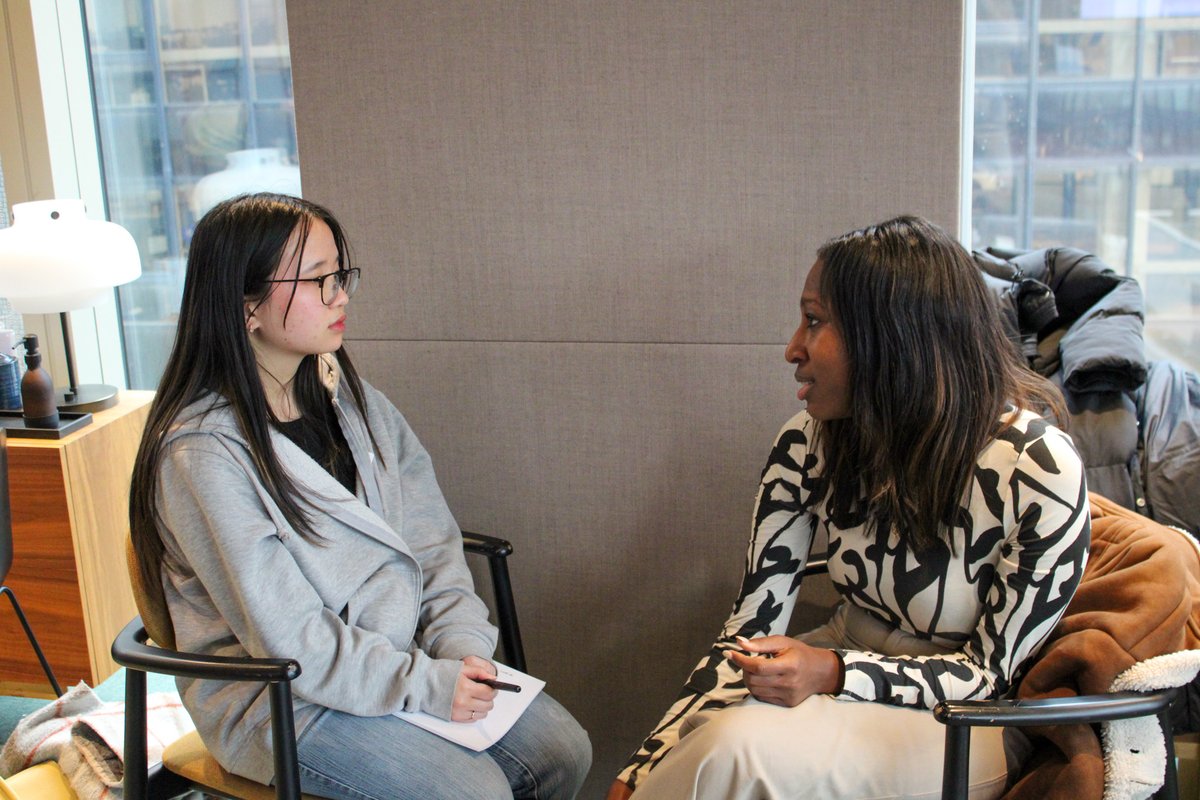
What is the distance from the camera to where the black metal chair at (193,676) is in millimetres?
1495

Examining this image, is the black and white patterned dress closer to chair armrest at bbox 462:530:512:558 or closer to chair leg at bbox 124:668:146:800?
chair armrest at bbox 462:530:512:558

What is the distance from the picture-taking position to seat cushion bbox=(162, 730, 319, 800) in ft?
5.43

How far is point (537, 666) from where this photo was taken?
2248mm

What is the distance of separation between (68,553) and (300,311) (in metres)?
1.40

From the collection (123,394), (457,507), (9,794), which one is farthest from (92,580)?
(457,507)

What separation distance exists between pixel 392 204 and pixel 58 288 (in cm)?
98

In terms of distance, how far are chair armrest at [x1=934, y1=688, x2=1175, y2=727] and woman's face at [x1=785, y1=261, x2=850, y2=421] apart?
443mm

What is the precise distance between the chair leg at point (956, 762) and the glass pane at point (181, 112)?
2469 mm

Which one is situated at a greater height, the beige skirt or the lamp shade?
the lamp shade

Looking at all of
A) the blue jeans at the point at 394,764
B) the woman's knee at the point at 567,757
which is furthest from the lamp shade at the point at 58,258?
the woman's knee at the point at 567,757

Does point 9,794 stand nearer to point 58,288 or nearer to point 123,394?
point 58,288

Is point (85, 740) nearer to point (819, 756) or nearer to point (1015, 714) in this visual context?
point (819, 756)

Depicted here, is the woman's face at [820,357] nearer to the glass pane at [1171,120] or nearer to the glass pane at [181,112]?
the glass pane at [1171,120]

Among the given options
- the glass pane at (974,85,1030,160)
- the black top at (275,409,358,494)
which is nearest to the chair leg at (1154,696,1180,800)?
the black top at (275,409,358,494)
